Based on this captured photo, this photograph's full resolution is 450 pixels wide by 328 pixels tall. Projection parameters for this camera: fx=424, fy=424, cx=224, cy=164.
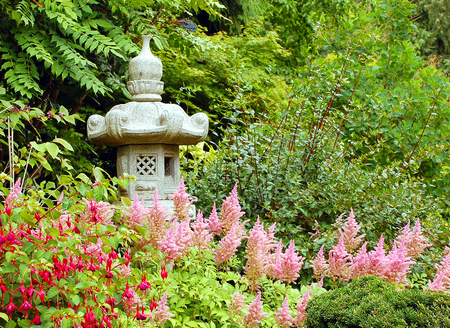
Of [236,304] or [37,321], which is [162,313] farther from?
[37,321]

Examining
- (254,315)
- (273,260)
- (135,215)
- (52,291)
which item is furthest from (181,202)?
(52,291)

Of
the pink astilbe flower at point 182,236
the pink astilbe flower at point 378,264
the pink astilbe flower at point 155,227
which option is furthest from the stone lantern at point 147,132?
the pink astilbe flower at point 378,264

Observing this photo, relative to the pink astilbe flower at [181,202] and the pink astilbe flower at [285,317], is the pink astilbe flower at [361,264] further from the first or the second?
the pink astilbe flower at [181,202]

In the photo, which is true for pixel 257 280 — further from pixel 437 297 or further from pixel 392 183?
pixel 392 183

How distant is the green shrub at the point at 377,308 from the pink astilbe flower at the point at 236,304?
366mm

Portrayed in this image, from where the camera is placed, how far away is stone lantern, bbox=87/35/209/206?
11.2 feet

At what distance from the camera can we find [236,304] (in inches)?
84.6

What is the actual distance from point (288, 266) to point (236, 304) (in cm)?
43

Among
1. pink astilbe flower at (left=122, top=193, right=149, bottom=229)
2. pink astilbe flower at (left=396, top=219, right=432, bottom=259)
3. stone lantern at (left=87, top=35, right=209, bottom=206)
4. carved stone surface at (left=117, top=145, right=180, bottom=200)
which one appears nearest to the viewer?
pink astilbe flower at (left=122, top=193, right=149, bottom=229)

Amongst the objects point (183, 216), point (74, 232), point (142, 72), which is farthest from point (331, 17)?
point (74, 232)

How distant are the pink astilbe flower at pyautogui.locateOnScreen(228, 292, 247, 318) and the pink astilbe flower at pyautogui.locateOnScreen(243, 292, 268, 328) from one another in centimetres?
5

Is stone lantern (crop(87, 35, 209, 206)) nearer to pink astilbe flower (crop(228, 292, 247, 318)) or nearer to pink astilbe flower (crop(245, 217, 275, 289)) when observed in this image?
pink astilbe flower (crop(245, 217, 275, 289))

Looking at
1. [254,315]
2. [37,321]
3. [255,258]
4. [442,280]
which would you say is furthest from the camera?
[442,280]

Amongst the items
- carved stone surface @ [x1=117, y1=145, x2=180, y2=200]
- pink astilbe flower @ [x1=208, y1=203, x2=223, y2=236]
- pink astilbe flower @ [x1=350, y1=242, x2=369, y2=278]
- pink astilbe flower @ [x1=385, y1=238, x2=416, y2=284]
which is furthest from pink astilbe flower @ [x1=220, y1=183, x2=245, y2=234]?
carved stone surface @ [x1=117, y1=145, x2=180, y2=200]
